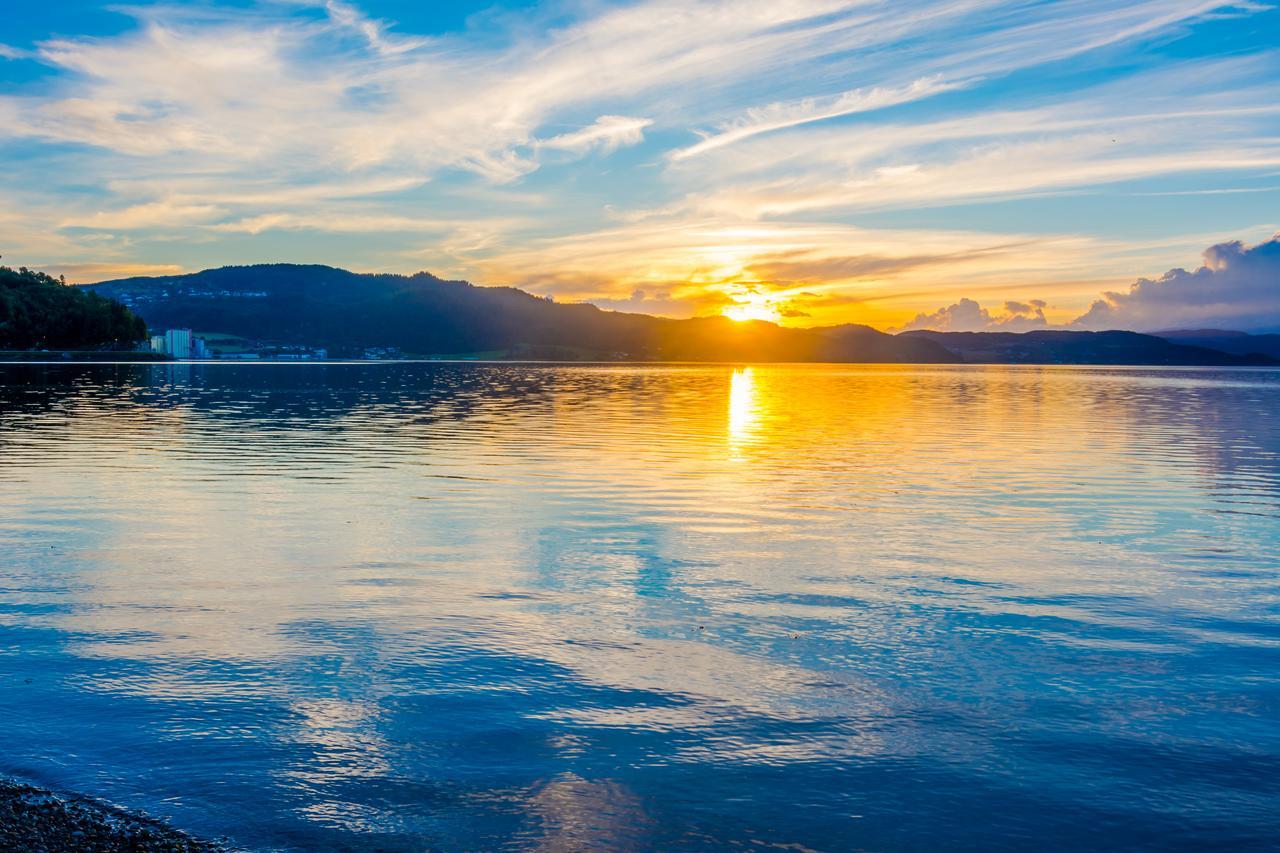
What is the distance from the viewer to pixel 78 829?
342 inches

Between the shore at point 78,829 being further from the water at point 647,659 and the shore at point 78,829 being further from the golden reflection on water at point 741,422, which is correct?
the golden reflection on water at point 741,422

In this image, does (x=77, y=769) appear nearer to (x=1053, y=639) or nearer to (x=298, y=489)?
(x=1053, y=639)

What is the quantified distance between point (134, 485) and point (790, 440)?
28505 mm

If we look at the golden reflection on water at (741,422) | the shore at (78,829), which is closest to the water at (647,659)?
the shore at (78,829)

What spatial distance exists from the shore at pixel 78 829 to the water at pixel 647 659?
303 millimetres

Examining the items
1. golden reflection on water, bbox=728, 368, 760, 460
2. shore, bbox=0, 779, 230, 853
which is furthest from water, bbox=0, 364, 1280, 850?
golden reflection on water, bbox=728, 368, 760, 460

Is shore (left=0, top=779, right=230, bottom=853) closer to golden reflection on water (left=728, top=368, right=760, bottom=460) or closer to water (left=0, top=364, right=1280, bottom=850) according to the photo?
water (left=0, top=364, right=1280, bottom=850)

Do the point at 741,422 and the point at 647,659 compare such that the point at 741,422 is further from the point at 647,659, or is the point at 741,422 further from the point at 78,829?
the point at 78,829

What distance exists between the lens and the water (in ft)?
31.2

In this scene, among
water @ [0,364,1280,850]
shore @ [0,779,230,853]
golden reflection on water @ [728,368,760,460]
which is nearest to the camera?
shore @ [0,779,230,853]

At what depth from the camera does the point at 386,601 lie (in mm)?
16781

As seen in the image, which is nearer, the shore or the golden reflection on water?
the shore

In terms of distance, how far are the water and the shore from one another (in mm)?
303

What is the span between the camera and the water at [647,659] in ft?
31.2
